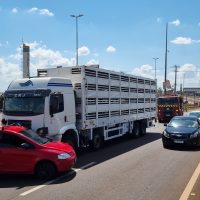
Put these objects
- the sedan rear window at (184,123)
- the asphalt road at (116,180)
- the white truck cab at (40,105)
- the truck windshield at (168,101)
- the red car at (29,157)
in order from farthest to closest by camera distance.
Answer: the truck windshield at (168,101) → the sedan rear window at (184,123) → the white truck cab at (40,105) → the red car at (29,157) → the asphalt road at (116,180)

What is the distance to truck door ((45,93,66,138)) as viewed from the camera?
42.3 ft

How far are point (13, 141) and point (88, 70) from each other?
5323mm

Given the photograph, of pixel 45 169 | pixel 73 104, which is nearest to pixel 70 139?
pixel 73 104

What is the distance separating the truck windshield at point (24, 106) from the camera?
12.8 metres

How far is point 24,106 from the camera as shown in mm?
13047

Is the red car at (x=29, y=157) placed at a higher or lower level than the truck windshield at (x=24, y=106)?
lower

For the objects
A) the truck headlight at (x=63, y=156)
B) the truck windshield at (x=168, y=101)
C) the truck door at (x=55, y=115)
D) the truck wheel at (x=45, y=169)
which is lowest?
the truck wheel at (x=45, y=169)

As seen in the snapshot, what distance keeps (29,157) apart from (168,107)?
26.8m

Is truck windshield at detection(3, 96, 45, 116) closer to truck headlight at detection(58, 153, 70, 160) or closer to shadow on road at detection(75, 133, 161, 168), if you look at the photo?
shadow on road at detection(75, 133, 161, 168)

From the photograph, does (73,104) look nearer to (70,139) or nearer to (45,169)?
(70,139)

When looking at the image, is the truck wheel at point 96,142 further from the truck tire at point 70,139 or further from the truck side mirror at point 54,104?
the truck side mirror at point 54,104

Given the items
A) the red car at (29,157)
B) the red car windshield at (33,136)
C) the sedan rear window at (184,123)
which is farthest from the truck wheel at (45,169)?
the sedan rear window at (184,123)

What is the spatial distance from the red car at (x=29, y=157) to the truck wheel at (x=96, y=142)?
5104 millimetres

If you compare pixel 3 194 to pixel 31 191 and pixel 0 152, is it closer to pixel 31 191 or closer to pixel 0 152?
pixel 31 191
